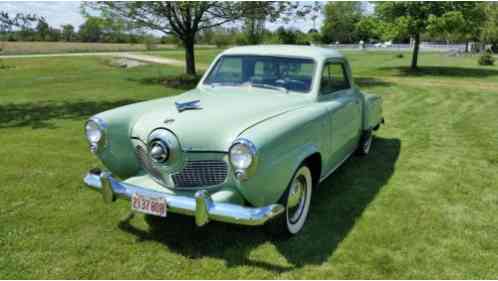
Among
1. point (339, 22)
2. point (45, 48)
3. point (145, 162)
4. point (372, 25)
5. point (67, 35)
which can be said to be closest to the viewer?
point (145, 162)

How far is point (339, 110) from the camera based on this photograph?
4453mm

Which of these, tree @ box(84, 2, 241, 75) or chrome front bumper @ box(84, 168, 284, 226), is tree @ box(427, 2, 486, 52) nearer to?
tree @ box(84, 2, 241, 75)

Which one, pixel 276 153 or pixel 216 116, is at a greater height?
pixel 216 116

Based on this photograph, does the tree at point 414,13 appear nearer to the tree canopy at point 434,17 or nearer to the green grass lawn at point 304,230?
the tree canopy at point 434,17

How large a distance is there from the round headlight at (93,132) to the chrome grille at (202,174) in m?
0.88

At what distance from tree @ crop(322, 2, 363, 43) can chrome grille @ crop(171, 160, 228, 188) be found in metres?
80.7

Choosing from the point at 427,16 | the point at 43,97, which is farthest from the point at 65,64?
the point at 427,16

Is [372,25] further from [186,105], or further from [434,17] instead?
[186,105]

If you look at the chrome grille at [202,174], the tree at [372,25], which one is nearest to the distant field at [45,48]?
the tree at [372,25]

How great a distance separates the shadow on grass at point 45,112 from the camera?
8.16 meters

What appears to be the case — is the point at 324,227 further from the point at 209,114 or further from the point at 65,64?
the point at 65,64

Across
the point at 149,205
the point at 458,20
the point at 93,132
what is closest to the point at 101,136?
the point at 93,132

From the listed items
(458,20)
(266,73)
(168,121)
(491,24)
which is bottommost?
(168,121)

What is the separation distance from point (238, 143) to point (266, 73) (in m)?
1.83
